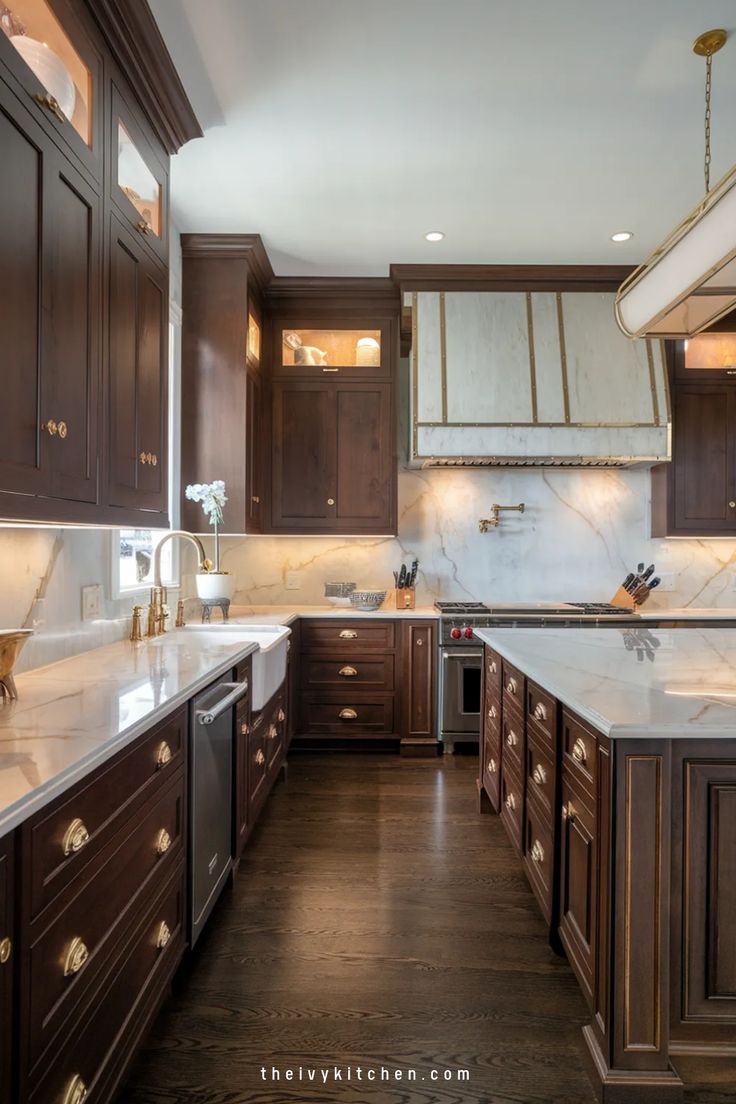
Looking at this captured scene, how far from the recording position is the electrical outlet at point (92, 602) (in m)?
2.29

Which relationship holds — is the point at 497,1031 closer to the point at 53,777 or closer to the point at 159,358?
the point at 53,777

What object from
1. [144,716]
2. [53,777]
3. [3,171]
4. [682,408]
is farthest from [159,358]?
[682,408]

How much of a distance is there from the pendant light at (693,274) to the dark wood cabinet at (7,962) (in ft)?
6.52

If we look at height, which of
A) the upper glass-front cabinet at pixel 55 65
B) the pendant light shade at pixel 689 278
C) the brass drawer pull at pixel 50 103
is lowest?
the pendant light shade at pixel 689 278

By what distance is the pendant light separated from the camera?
1.61m

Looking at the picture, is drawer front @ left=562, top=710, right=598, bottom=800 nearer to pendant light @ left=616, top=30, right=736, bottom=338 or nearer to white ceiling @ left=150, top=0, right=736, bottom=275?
pendant light @ left=616, top=30, right=736, bottom=338

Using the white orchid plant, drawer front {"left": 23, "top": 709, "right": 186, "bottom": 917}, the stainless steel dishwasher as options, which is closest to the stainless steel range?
the white orchid plant

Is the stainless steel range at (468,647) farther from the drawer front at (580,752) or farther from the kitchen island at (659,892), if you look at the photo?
the kitchen island at (659,892)

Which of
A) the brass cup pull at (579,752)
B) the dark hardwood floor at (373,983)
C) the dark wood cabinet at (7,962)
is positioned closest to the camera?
the dark wood cabinet at (7,962)

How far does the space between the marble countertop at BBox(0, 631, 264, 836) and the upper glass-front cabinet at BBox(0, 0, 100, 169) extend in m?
1.35

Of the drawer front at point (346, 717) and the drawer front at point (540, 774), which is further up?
the drawer front at point (540, 774)

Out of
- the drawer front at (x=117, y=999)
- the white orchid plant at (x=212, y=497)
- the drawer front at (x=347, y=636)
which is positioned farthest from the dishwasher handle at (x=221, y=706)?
the drawer front at (x=347, y=636)

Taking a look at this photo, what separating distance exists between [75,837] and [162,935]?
0.66m

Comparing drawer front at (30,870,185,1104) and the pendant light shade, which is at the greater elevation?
the pendant light shade
